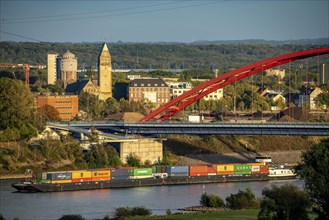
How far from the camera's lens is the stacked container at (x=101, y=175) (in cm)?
5127

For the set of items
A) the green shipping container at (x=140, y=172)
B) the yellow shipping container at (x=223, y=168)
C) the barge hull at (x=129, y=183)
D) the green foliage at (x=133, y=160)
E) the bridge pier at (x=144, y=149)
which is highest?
the bridge pier at (x=144, y=149)

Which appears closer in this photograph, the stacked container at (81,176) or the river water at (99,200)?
the river water at (99,200)

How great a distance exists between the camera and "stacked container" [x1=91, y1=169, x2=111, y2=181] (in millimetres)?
51269

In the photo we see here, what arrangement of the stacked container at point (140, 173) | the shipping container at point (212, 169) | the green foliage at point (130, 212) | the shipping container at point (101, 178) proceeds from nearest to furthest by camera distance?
the green foliage at point (130, 212) → the shipping container at point (101, 178) → the stacked container at point (140, 173) → the shipping container at point (212, 169)

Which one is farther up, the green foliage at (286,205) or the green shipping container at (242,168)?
the green shipping container at (242,168)

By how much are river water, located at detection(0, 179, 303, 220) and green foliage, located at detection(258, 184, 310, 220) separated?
7.74 metres

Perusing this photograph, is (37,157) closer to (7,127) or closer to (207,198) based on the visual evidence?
(7,127)

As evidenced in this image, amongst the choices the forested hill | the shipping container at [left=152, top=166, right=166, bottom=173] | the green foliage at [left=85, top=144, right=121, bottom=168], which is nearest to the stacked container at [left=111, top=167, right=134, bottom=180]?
Result: the shipping container at [left=152, top=166, right=166, bottom=173]

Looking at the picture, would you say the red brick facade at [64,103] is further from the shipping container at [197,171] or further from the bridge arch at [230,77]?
the shipping container at [197,171]

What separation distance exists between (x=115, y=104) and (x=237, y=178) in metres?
29.7

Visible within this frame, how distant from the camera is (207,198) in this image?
142ft

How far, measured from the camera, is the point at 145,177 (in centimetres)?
5281

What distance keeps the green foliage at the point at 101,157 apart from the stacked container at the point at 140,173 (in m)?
Answer: 4.77

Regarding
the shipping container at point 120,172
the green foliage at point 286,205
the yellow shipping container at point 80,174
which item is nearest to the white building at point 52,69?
the shipping container at point 120,172
